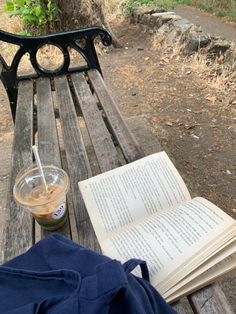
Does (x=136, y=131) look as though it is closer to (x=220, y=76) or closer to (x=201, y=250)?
(x=220, y=76)

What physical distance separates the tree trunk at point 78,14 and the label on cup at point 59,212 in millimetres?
4055

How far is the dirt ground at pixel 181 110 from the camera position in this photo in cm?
280

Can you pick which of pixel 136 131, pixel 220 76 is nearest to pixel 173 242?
pixel 136 131

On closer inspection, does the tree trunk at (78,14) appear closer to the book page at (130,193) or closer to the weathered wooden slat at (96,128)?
the weathered wooden slat at (96,128)

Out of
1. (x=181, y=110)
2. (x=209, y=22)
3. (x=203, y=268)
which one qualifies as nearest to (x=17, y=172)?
(x=203, y=268)

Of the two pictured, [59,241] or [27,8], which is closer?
[59,241]

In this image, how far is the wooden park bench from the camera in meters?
1.31

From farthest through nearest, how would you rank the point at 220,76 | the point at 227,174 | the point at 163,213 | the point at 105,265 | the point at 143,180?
the point at 220,76 → the point at 227,174 → the point at 143,180 → the point at 163,213 → the point at 105,265

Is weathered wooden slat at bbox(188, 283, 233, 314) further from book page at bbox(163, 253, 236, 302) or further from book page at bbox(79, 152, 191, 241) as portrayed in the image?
book page at bbox(79, 152, 191, 241)

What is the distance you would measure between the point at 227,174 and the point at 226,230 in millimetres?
1766

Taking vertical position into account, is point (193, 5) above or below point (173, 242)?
below

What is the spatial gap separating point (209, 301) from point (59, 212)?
0.56 m

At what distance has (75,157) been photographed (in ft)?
5.65

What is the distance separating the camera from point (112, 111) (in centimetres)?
207
